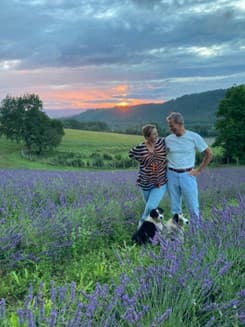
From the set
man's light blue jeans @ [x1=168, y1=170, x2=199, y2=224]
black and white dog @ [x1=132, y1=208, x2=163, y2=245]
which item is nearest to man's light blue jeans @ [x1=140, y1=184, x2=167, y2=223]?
man's light blue jeans @ [x1=168, y1=170, x2=199, y2=224]

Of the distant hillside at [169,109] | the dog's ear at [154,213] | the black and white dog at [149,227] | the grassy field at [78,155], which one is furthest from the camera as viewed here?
the distant hillside at [169,109]

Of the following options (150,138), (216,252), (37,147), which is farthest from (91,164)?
(216,252)

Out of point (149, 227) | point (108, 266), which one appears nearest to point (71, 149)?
point (149, 227)

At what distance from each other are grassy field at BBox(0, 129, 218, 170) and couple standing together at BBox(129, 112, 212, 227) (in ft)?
79.8

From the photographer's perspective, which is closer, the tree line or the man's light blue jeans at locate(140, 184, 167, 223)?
the man's light blue jeans at locate(140, 184, 167, 223)

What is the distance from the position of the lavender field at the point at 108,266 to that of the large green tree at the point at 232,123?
28868 mm

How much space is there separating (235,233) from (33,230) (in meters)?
2.27

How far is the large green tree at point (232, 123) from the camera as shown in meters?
36.3

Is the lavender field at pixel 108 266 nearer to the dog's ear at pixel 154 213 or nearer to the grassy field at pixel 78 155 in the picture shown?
the dog's ear at pixel 154 213

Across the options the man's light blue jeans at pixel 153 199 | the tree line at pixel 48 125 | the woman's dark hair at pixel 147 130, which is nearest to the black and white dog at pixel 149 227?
the man's light blue jeans at pixel 153 199

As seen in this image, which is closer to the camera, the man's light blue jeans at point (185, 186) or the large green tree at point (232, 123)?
the man's light blue jeans at point (185, 186)

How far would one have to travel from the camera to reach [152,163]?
5.99 metres

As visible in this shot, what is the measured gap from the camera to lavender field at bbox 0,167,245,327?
2393 mm

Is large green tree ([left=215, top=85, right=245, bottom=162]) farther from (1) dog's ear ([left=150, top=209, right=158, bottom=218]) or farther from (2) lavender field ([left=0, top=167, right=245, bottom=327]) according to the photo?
(1) dog's ear ([left=150, top=209, right=158, bottom=218])
